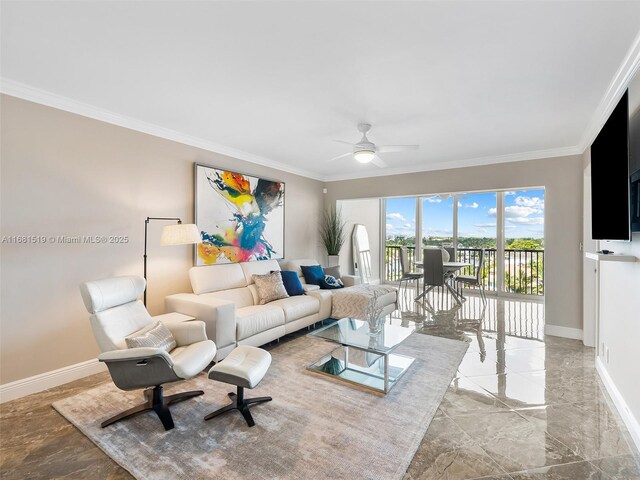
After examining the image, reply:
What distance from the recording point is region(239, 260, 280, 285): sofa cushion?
14.1 ft

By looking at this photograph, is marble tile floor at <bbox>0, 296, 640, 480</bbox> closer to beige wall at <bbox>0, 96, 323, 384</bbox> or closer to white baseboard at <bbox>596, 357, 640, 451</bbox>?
white baseboard at <bbox>596, 357, 640, 451</bbox>

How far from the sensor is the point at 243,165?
4.68 metres

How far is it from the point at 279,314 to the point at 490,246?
5.81 metres

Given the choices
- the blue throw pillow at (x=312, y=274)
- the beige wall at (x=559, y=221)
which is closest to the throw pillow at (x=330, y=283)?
the blue throw pillow at (x=312, y=274)

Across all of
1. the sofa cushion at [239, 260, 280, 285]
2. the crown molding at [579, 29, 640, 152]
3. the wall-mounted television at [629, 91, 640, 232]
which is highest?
the crown molding at [579, 29, 640, 152]

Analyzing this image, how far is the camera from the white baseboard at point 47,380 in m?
2.54

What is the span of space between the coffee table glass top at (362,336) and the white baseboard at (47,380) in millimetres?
2212

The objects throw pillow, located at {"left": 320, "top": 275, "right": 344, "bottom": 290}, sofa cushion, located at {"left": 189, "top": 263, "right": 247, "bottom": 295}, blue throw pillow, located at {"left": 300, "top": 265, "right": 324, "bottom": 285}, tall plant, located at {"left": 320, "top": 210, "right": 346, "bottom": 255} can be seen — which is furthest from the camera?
tall plant, located at {"left": 320, "top": 210, "right": 346, "bottom": 255}

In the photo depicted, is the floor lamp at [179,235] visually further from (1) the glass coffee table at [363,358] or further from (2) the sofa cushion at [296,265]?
(2) the sofa cushion at [296,265]

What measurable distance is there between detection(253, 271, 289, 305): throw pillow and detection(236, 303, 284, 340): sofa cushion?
24 centimetres

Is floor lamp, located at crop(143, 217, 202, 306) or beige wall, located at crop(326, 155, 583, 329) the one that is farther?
beige wall, located at crop(326, 155, 583, 329)

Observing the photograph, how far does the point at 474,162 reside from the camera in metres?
4.83

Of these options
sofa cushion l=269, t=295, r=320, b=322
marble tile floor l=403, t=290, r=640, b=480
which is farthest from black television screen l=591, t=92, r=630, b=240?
sofa cushion l=269, t=295, r=320, b=322

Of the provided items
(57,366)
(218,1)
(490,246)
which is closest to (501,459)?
(218,1)
